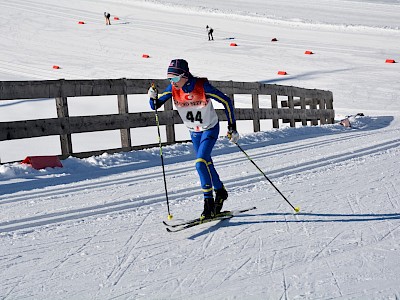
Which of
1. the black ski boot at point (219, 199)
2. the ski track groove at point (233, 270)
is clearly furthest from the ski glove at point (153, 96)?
the ski track groove at point (233, 270)

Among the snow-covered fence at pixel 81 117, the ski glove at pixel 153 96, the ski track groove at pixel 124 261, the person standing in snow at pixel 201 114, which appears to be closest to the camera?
the ski track groove at pixel 124 261

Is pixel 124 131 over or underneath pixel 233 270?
over

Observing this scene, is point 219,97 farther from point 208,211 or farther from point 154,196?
point 154,196

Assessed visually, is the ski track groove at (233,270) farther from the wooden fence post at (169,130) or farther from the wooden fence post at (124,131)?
the wooden fence post at (169,130)

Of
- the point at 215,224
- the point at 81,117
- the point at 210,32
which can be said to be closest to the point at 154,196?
the point at 215,224

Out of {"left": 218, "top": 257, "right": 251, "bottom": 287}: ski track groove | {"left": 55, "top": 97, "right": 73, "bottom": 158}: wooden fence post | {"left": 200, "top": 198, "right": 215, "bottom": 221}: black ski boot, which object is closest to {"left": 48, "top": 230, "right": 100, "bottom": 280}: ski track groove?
{"left": 200, "top": 198, "right": 215, "bottom": 221}: black ski boot

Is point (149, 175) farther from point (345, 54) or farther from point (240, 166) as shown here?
point (345, 54)

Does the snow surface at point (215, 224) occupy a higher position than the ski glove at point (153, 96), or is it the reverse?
the ski glove at point (153, 96)

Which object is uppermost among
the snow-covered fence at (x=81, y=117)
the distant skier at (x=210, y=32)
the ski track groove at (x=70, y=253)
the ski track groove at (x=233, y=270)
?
the distant skier at (x=210, y=32)

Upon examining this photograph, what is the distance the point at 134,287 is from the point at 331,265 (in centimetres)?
151

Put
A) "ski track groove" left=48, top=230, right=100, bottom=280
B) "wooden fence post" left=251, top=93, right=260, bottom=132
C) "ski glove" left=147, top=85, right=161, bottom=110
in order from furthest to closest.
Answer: "wooden fence post" left=251, top=93, right=260, bottom=132, "ski glove" left=147, top=85, right=161, bottom=110, "ski track groove" left=48, top=230, right=100, bottom=280

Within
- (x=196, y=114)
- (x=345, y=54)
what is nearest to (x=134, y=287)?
(x=196, y=114)

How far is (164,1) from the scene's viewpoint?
175 feet

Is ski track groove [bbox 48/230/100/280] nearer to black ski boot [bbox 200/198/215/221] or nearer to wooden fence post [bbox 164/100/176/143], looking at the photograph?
black ski boot [bbox 200/198/215/221]
